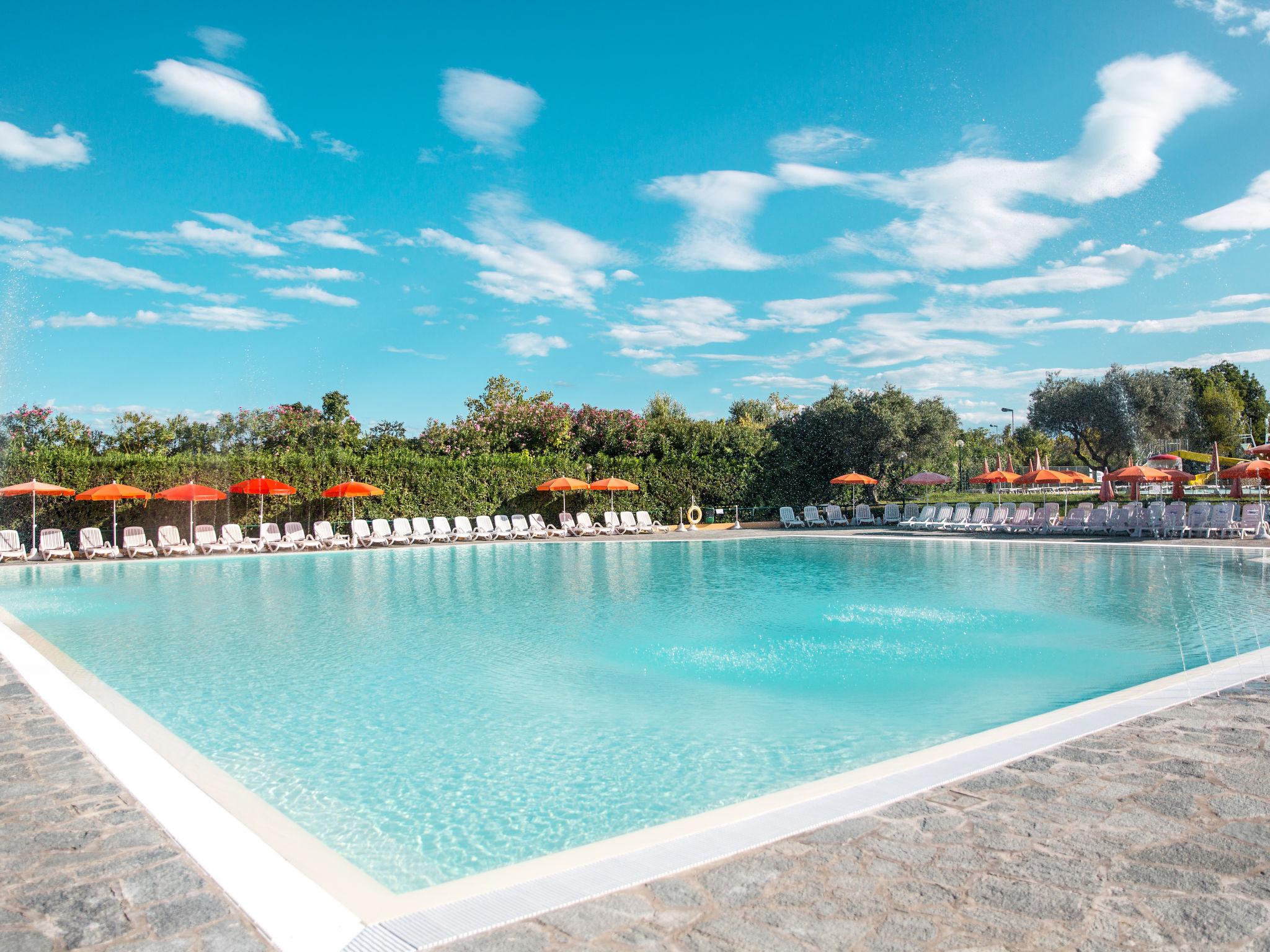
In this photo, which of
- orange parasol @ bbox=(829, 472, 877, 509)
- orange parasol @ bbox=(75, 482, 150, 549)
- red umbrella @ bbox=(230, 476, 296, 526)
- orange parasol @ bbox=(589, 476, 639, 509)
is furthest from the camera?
orange parasol @ bbox=(829, 472, 877, 509)

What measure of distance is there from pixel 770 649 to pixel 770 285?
75.1 feet

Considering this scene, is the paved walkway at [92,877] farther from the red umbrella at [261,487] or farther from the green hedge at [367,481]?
the green hedge at [367,481]

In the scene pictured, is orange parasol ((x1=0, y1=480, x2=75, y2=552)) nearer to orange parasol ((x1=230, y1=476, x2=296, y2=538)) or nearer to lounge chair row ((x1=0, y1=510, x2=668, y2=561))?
lounge chair row ((x1=0, y1=510, x2=668, y2=561))

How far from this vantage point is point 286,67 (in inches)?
706

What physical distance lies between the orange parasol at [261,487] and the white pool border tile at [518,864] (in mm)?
15787

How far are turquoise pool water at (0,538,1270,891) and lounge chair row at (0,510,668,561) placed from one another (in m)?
3.33

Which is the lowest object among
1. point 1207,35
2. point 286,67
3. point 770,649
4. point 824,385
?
point 770,649

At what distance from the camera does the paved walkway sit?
8.32 ft

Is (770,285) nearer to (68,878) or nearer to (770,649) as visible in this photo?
(770,649)

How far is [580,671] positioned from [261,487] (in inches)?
594

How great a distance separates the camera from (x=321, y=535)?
2086 centimetres

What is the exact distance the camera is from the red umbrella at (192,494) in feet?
62.3

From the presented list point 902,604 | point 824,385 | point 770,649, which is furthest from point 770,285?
point 770,649

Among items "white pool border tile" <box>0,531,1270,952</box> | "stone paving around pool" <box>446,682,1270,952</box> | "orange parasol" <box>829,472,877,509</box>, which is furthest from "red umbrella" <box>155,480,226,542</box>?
"stone paving around pool" <box>446,682,1270,952</box>
